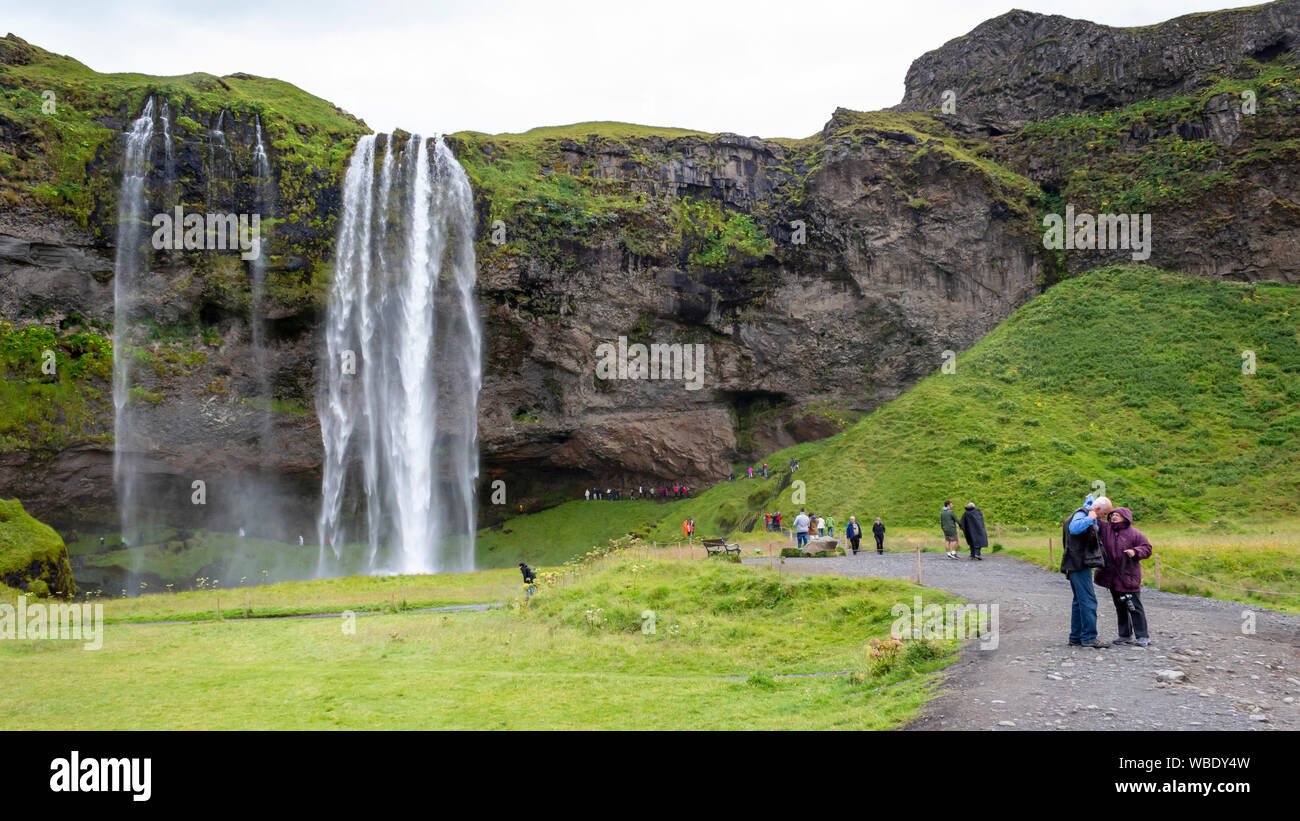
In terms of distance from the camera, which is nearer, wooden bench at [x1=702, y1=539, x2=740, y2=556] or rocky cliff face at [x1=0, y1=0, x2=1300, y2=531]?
wooden bench at [x1=702, y1=539, x2=740, y2=556]

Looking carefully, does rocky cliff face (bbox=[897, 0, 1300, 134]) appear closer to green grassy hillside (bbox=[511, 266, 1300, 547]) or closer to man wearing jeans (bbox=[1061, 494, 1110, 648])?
→ green grassy hillside (bbox=[511, 266, 1300, 547])

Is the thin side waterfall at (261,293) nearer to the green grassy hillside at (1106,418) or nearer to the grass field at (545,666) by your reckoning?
the grass field at (545,666)

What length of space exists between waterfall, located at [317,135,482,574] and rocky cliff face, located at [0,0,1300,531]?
1.61m

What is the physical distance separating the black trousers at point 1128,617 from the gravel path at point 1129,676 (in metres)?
0.27

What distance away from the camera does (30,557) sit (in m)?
29.8

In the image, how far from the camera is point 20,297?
49.0 m

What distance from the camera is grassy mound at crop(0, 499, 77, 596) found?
95.2ft

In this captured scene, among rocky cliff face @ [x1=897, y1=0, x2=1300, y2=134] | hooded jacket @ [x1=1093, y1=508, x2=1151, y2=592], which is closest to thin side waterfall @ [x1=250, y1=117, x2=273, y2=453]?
hooded jacket @ [x1=1093, y1=508, x2=1151, y2=592]

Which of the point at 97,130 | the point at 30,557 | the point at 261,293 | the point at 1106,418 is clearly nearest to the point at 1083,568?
the point at 30,557

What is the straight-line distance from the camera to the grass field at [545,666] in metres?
11.2
